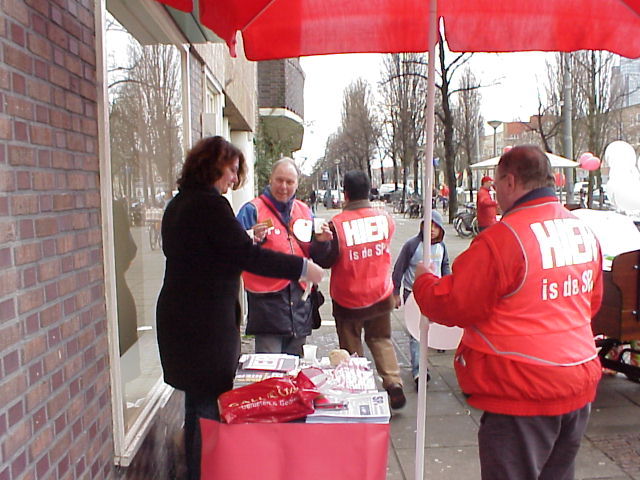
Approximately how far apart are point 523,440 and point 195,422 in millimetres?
1469

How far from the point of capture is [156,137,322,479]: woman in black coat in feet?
7.95

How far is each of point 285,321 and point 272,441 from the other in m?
1.55

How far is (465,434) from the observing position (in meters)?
4.34

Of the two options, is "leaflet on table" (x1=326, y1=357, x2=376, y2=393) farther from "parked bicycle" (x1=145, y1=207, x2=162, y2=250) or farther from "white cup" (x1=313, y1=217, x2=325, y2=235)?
"parked bicycle" (x1=145, y1=207, x2=162, y2=250)

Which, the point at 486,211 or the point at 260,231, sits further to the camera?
the point at 486,211

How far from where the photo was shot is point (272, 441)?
238cm

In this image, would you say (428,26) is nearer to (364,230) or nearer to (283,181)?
(283,181)

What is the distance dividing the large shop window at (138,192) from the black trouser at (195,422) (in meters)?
0.26

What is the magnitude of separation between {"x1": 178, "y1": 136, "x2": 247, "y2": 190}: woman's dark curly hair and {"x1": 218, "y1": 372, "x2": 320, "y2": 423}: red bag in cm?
94

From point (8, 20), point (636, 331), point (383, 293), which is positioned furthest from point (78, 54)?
point (636, 331)

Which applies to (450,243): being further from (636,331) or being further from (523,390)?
(523,390)

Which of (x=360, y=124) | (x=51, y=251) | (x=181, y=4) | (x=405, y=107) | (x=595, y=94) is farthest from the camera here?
(x=360, y=124)

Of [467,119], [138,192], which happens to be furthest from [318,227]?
[467,119]

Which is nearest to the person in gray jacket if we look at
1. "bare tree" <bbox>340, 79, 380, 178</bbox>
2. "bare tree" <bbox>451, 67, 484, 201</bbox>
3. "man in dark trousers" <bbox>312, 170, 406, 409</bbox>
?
"man in dark trousers" <bbox>312, 170, 406, 409</bbox>
